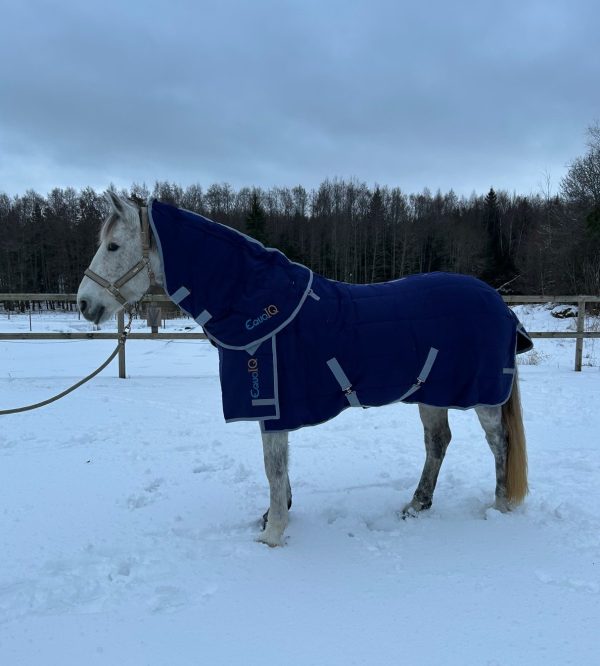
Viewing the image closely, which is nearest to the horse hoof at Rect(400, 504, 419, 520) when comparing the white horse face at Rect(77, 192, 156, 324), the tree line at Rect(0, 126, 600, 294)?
the white horse face at Rect(77, 192, 156, 324)

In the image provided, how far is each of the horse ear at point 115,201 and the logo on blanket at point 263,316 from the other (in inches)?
38.6

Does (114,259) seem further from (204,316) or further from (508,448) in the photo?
(508,448)

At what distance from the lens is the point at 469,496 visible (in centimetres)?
335

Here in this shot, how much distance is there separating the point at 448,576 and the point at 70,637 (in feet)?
5.97

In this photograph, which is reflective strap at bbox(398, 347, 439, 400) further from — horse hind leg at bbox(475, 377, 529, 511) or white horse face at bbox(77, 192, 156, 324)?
white horse face at bbox(77, 192, 156, 324)

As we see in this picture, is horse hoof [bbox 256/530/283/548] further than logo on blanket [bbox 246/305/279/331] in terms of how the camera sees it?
Yes

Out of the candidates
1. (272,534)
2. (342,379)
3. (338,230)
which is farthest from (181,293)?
(338,230)

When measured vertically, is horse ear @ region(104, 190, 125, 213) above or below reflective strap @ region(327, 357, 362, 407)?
above

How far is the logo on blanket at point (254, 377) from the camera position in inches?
101

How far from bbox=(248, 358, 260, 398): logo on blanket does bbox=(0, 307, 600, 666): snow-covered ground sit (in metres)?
0.92

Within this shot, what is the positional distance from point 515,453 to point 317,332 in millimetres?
1657

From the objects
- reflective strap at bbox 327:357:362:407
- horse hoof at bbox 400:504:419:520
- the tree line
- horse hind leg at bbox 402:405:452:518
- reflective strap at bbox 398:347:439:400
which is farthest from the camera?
the tree line

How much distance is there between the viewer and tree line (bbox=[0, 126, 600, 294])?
159 ft

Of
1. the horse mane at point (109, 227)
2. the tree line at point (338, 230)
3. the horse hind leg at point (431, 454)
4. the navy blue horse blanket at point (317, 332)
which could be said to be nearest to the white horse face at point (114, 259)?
the horse mane at point (109, 227)
